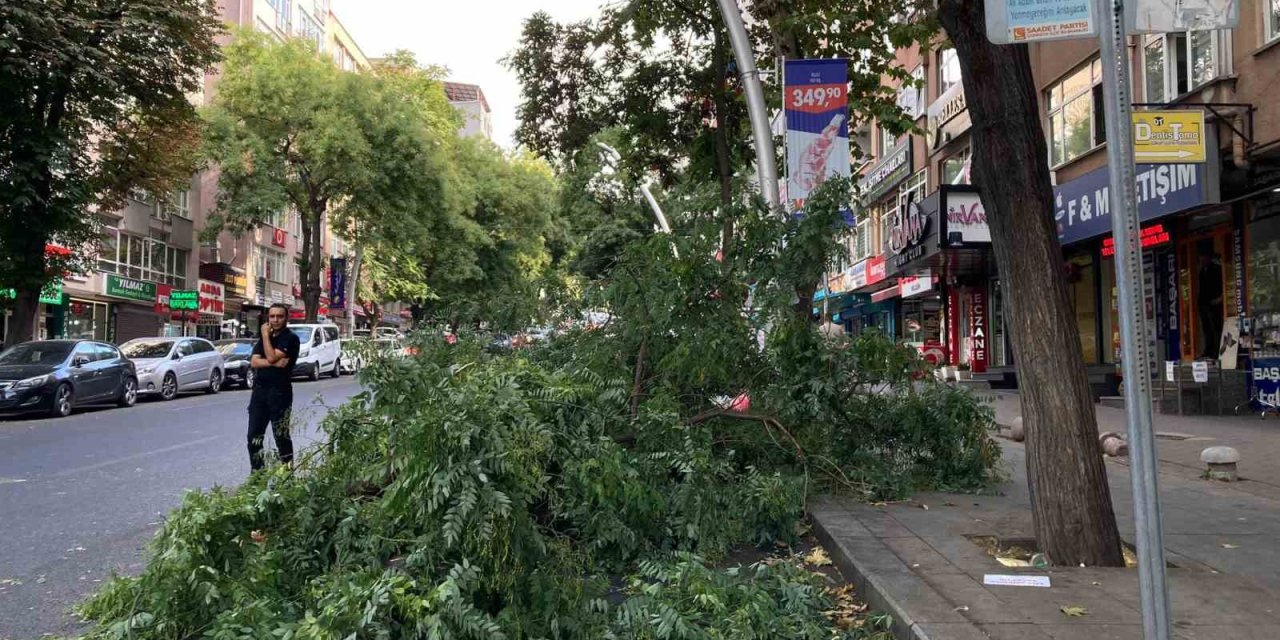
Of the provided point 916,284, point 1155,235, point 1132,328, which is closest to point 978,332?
point 916,284

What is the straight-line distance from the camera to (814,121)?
33.8 feet

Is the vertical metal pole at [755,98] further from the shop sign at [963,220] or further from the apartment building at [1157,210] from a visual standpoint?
the shop sign at [963,220]

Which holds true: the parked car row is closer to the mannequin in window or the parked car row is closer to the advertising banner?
the mannequin in window

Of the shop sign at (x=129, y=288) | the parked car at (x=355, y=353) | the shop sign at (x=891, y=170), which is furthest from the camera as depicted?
the shop sign at (x=129, y=288)

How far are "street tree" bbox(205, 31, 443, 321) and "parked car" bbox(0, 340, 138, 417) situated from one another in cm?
1310

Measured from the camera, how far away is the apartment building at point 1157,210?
12711mm

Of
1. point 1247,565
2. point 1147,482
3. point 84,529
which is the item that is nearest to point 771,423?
point 1247,565

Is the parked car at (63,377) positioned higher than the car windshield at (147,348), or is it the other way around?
the car windshield at (147,348)

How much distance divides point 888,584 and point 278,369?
19.0 feet

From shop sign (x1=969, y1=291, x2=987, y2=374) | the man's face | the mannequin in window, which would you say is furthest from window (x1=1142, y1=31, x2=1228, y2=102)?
the man's face

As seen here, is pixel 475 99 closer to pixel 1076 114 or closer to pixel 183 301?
pixel 183 301

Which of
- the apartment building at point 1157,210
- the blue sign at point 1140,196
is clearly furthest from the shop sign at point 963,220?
the blue sign at point 1140,196

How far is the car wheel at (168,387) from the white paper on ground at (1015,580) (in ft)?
67.9

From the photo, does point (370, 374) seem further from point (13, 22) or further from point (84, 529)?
point (13, 22)
